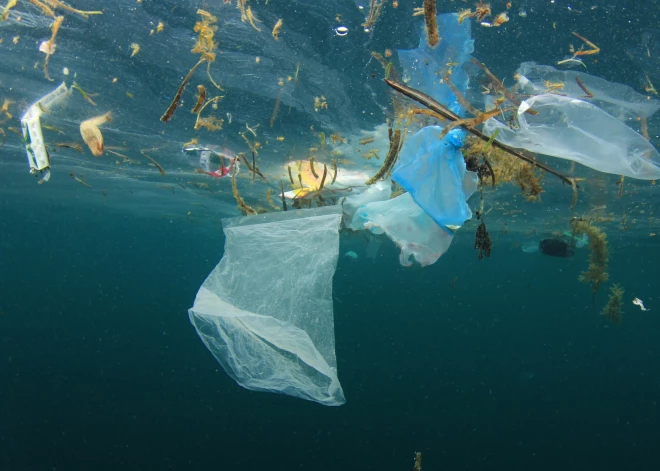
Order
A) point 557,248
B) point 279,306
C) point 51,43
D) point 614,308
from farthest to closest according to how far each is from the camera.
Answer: point 557,248 → point 614,308 → point 51,43 → point 279,306

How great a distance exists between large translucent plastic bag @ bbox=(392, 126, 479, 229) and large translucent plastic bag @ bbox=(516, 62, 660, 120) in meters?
3.36

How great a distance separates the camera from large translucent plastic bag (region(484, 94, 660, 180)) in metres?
3.75

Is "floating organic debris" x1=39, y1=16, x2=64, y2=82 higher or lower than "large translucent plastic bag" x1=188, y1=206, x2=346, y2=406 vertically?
higher

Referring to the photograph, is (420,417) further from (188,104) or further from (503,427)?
(188,104)

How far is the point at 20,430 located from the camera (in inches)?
906

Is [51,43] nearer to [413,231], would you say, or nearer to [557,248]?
[413,231]

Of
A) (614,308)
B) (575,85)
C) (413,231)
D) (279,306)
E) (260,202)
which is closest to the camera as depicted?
(279,306)

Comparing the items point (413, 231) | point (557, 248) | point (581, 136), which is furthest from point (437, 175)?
point (557, 248)

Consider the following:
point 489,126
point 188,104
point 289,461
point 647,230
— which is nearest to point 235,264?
point 489,126

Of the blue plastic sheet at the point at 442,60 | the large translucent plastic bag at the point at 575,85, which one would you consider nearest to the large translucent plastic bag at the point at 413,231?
the blue plastic sheet at the point at 442,60

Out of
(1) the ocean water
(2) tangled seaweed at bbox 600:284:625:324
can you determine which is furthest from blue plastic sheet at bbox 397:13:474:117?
(2) tangled seaweed at bbox 600:284:625:324

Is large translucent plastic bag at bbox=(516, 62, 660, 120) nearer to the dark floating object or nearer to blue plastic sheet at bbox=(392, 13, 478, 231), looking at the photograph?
blue plastic sheet at bbox=(392, 13, 478, 231)

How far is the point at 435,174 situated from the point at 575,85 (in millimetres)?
4385

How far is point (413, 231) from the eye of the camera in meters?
3.78
